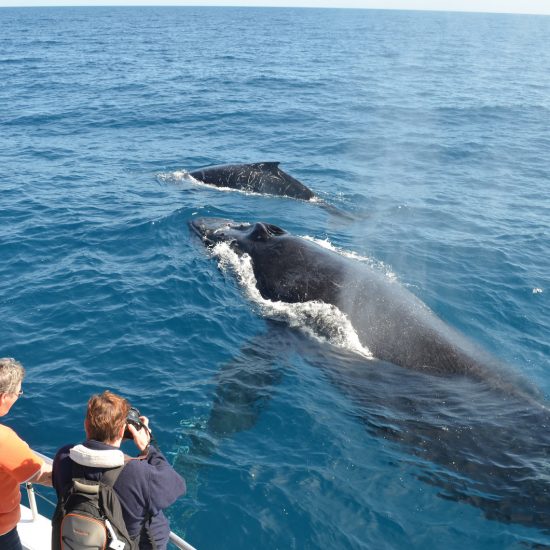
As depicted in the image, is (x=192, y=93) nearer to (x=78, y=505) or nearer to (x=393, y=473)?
(x=393, y=473)

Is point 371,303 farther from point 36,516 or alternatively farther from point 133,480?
point 133,480

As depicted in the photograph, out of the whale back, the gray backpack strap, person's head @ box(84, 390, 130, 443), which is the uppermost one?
person's head @ box(84, 390, 130, 443)

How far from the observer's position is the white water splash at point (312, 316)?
47.9ft

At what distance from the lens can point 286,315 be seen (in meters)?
15.8

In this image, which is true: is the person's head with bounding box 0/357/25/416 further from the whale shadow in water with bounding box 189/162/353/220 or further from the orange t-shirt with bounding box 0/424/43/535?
the whale shadow in water with bounding box 189/162/353/220

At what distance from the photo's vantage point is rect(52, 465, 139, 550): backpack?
224 inches

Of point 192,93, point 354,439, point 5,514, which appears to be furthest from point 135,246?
point 192,93

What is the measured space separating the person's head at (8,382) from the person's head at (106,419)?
102 centimetres

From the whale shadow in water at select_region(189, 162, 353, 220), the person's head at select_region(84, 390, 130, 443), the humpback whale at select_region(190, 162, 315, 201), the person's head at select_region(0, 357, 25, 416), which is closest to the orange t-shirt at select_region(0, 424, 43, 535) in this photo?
the person's head at select_region(0, 357, 25, 416)

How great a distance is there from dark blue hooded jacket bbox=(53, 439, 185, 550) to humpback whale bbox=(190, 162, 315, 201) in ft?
71.9

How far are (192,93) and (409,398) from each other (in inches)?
1955

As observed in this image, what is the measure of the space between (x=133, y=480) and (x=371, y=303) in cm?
982

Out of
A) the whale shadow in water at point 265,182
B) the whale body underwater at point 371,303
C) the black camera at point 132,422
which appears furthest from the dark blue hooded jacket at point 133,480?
the whale shadow in water at point 265,182

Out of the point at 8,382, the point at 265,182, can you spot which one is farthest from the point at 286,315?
the point at 265,182
